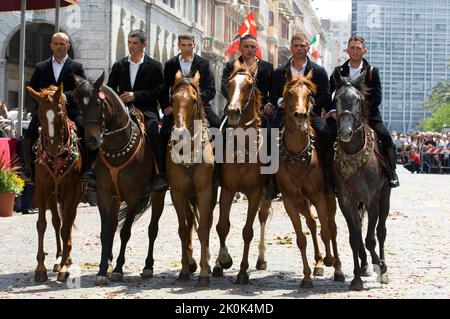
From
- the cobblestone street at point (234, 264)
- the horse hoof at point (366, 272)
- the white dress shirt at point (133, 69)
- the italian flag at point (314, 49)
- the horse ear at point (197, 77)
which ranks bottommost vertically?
the cobblestone street at point (234, 264)

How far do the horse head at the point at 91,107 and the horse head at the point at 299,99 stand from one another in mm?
2255

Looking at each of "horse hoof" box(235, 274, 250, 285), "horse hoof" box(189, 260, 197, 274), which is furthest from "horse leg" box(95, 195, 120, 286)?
"horse hoof" box(235, 274, 250, 285)

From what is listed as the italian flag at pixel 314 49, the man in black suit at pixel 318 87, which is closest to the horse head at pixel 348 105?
the man in black suit at pixel 318 87

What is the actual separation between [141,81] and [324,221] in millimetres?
3133

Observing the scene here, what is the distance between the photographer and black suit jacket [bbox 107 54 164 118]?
12750 mm

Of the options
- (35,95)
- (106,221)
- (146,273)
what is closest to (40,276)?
(106,221)

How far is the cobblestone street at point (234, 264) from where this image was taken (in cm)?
1083

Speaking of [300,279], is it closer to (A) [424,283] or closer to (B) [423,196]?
(A) [424,283]

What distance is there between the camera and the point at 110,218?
39.1ft

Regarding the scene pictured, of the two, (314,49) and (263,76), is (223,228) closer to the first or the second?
(263,76)

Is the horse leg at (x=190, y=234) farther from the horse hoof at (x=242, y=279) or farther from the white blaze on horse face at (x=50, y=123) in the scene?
the white blaze on horse face at (x=50, y=123)

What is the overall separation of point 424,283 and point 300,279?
1566 millimetres
